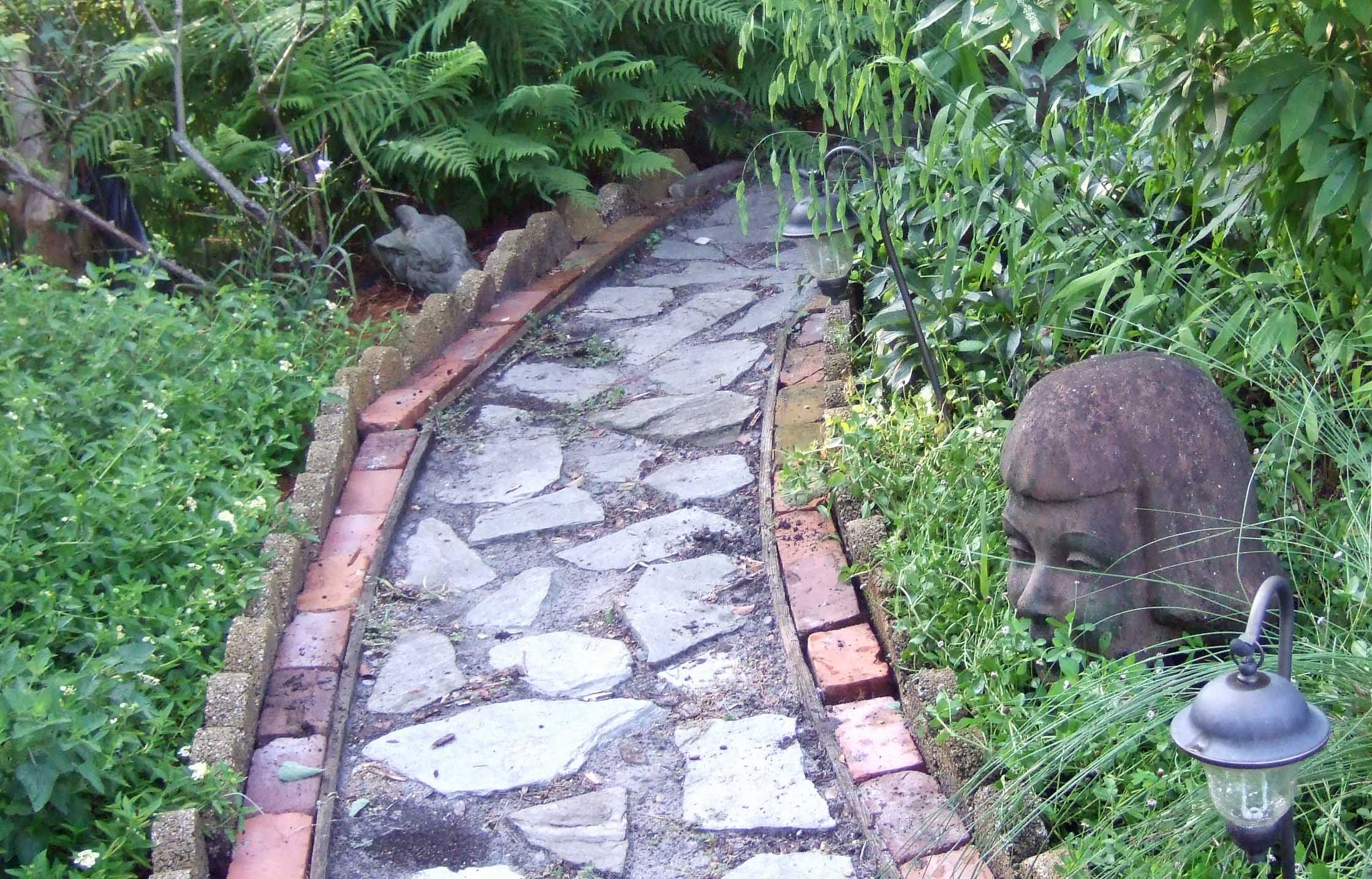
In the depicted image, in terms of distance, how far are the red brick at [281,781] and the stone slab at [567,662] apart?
1.70ft

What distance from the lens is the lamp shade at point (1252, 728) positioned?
139cm

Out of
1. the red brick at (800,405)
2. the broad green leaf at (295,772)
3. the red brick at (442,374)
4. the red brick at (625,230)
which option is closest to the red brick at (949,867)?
the broad green leaf at (295,772)

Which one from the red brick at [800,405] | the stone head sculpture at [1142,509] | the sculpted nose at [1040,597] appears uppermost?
the stone head sculpture at [1142,509]

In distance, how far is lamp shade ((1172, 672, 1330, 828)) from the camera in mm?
1393

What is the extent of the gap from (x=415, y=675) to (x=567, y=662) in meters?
0.39

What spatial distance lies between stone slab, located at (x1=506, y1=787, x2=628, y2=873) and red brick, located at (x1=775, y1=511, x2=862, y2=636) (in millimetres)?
700

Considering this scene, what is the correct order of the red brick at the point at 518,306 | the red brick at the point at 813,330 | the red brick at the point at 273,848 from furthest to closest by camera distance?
the red brick at the point at 518,306, the red brick at the point at 813,330, the red brick at the point at 273,848

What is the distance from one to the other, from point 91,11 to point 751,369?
343 centimetres

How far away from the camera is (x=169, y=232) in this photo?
5863 millimetres

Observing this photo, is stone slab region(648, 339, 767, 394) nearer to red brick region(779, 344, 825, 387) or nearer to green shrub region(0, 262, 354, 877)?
red brick region(779, 344, 825, 387)

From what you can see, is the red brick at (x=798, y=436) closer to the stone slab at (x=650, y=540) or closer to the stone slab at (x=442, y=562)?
the stone slab at (x=650, y=540)

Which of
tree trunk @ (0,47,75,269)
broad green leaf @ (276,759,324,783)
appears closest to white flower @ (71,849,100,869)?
broad green leaf @ (276,759,324,783)

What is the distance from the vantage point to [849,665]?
3.00m

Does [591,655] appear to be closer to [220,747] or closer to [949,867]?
[220,747]
